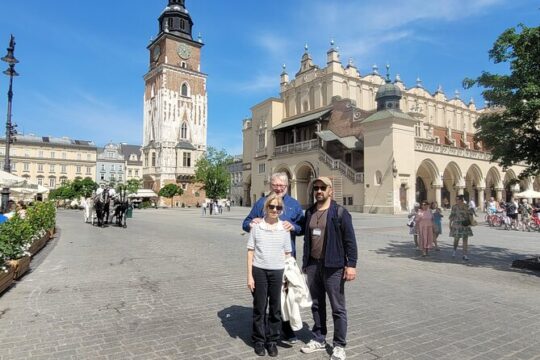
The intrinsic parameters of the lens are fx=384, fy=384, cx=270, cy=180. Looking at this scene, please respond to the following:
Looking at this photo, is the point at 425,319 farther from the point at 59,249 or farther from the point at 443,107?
the point at 443,107

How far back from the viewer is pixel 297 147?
4491 cm

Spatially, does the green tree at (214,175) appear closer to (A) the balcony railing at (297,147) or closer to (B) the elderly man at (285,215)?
(A) the balcony railing at (297,147)

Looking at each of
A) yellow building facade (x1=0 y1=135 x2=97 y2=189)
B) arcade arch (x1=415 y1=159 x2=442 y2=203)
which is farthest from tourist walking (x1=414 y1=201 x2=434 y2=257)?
yellow building facade (x1=0 y1=135 x2=97 y2=189)

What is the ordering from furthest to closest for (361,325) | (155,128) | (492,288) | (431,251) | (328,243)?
(155,128), (431,251), (492,288), (361,325), (328,243)

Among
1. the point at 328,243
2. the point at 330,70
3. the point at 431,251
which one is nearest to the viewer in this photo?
the point at 328,243

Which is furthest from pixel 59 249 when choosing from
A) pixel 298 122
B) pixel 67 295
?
pixel 298 122

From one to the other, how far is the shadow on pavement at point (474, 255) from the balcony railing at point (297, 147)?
96.8ft

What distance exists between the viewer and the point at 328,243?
13.3ft

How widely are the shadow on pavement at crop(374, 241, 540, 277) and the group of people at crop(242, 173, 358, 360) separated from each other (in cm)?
691

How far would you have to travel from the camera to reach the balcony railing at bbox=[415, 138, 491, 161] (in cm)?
3772

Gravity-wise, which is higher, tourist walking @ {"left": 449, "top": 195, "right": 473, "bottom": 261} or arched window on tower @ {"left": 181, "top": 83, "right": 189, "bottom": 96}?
arched window on tower @ {"left": 181, "top": 83, "right": 189, "bottom": 96}

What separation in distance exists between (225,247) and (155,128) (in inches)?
2440

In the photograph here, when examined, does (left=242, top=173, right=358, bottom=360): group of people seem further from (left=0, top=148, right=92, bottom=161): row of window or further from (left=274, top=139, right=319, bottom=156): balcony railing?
(left=0, top=148, right=92, bottom=161): row of window

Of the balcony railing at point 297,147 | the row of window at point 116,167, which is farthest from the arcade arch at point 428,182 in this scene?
the row of window at point 116,167
